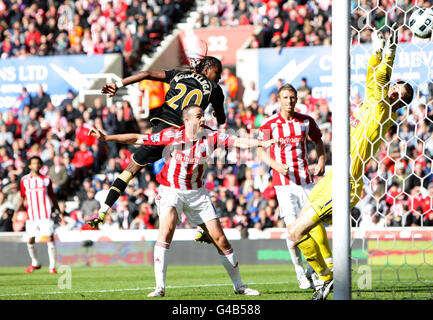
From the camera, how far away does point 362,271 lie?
22.0 ft

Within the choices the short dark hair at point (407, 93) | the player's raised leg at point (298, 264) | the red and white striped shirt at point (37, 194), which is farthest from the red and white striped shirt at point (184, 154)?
the red and white striped shirt at point (37, 194)

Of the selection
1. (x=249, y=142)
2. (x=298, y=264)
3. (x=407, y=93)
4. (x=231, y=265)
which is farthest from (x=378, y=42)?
(x=298, y=264)

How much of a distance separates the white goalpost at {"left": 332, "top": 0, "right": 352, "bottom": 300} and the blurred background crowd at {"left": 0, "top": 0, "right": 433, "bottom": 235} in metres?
6.16

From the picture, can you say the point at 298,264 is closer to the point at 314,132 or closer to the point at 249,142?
the point at 314,132

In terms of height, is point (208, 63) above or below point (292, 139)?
above

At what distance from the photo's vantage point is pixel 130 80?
7730 millimetres

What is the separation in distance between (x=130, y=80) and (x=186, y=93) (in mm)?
673

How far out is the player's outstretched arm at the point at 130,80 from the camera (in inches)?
291

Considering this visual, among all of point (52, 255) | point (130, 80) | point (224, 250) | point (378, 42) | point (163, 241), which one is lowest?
point (52, 255)

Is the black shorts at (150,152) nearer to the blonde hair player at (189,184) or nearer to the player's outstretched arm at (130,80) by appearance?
the player's outstretched arm at (130,80)

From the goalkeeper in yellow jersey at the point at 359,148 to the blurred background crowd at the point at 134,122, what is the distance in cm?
468
